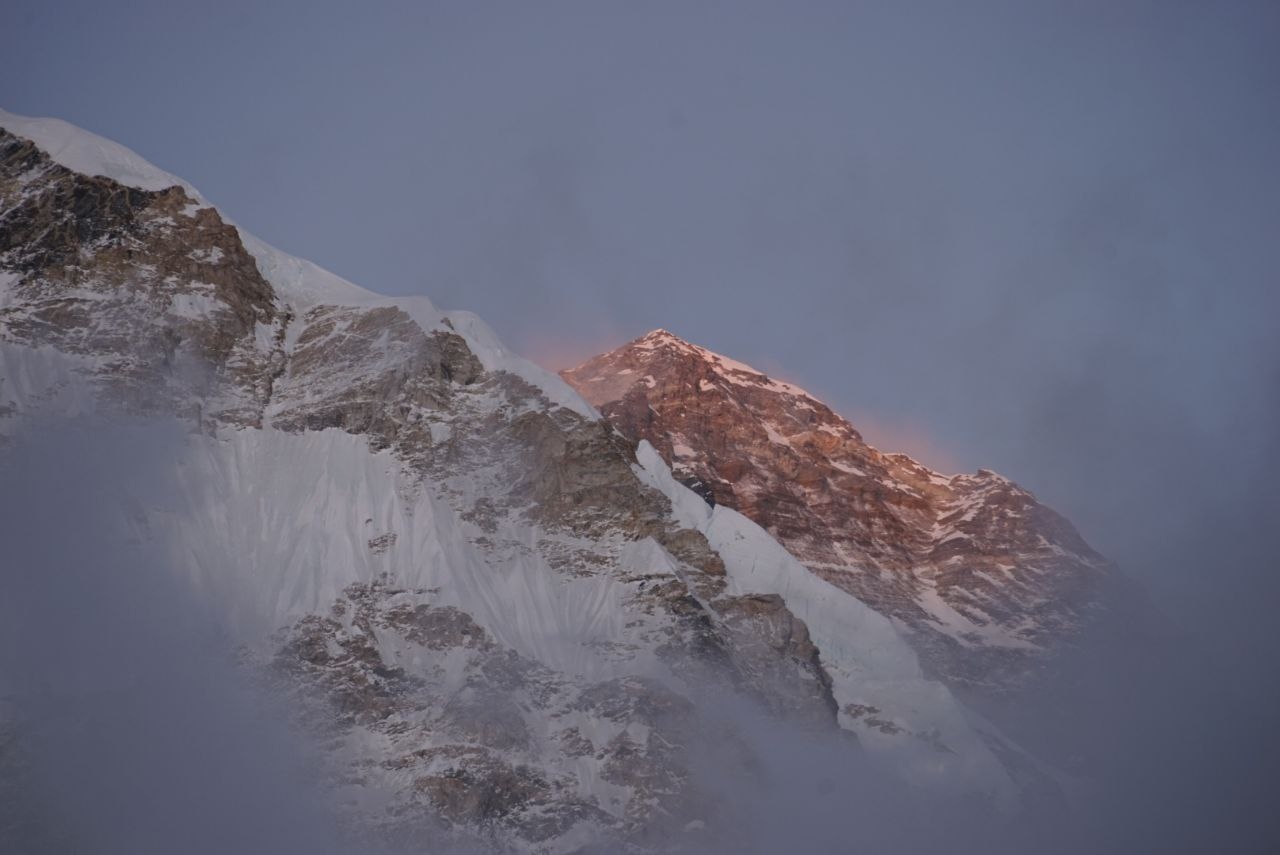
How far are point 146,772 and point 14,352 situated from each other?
49813 millimetres

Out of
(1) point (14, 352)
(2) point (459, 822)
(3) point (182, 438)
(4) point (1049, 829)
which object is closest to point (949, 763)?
(4) point (1049, 829)

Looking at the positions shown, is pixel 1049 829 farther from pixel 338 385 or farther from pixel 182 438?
pixel 182 438

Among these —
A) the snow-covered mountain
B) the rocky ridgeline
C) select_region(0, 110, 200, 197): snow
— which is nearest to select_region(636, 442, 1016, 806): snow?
the snow-covered mountain

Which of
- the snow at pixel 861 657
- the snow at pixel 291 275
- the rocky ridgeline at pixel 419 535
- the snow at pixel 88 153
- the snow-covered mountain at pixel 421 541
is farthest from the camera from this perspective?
the snow at pixel 861 657

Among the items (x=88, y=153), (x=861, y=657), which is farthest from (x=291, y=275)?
(x=861, y=657)

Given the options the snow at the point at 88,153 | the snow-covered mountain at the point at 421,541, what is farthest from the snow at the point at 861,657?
the snow at the point at 88,153

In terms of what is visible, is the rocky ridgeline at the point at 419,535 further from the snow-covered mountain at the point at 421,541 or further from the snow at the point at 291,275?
the snow at the point at 291,275

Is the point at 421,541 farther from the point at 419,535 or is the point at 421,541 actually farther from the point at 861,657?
the point at 861,657

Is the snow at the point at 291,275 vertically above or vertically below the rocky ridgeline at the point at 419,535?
above

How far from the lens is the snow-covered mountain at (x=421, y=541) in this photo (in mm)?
126062

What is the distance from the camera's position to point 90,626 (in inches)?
4729

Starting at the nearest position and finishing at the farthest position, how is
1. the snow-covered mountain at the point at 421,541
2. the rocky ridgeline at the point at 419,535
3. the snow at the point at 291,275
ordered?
the rocky ridgeline at the point at 419,535
the snow-covered mountain at the point at 421,541
the snow at the point at 291,275

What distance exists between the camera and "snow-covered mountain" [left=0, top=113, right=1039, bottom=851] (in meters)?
126

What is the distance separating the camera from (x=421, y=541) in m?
144
